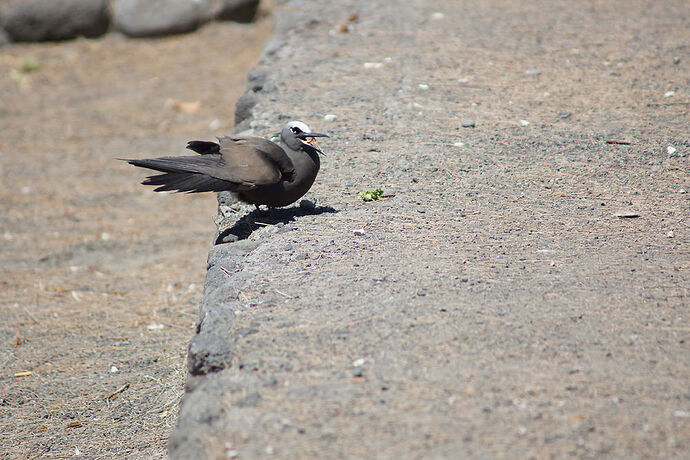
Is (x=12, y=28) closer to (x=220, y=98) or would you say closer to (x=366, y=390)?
(x=220, y=98)

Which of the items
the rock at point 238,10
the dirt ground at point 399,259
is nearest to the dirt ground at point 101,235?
the dirt ground at point 399,259

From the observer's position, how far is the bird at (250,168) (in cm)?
346

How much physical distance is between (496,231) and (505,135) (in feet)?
4.38

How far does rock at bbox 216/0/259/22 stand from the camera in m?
9.95

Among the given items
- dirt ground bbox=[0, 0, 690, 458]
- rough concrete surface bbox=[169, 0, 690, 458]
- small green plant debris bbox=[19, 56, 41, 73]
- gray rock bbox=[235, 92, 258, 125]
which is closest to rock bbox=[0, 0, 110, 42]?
small green plant debris bbox=[19, 56, 41, 73]

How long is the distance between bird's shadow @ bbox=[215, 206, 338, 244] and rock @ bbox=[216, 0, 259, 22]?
Result: 6679 millimetres

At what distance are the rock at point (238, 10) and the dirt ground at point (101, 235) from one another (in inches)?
4.9

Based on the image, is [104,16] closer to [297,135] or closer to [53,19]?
[53,19]

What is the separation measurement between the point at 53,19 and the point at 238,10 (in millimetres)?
2493

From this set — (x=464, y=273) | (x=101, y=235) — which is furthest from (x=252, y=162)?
(x=101, y=235)

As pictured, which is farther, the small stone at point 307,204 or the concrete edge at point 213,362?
the small stone at point 307,204

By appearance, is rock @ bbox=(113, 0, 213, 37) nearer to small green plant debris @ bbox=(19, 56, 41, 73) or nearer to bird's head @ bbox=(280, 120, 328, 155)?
small green plant debris @ bbox=(19, 56, 41, 73)

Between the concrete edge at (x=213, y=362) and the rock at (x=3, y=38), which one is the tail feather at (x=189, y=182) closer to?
the concrete edge at (x=213, y=362)

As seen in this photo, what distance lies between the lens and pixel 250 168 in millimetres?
3531
